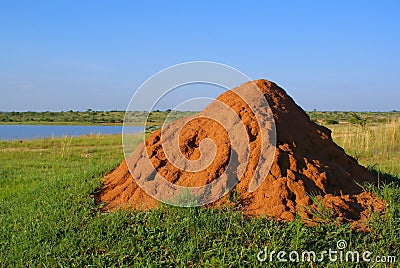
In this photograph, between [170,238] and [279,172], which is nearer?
[170,238]

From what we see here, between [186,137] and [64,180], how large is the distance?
6.26 feet

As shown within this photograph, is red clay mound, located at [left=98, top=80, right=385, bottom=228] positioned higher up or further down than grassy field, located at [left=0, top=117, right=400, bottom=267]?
higher up

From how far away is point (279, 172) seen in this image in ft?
14.1

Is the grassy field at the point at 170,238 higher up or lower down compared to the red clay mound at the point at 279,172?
lower down

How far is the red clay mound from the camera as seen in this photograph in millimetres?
3980

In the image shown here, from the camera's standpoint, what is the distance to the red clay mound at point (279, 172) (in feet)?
13.1

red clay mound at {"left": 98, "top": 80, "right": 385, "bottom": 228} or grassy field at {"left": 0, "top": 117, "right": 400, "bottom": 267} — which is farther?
red clay mound at {"left": 98, "top": 80, "right": 385, "bottom": 228}

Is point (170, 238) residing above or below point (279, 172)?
below

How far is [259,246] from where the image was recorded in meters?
3.49

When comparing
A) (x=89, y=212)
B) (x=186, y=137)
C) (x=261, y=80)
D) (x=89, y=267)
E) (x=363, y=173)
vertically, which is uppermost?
(x=261, y=80)

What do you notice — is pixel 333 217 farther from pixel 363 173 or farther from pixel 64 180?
pixel 64 180

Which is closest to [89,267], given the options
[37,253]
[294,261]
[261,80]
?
[37,253]

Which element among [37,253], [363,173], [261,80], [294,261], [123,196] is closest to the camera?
[294,261]

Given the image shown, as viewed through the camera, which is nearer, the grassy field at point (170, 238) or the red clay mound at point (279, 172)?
the grassy field at point (170, 238)
